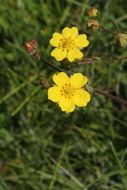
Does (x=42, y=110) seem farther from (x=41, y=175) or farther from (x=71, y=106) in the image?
(x=71, y=106)

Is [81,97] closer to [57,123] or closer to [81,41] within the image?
[81,41]

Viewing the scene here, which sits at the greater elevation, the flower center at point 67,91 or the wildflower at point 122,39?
the wildflower at point 122,39

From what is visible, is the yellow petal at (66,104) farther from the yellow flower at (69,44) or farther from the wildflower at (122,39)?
the wildflower at (122,39)

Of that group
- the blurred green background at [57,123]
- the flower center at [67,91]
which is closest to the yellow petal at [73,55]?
the flower center at [67,91]

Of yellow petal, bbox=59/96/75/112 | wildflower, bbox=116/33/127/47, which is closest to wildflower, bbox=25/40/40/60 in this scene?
yellow petal, bbox=59/96/75/112

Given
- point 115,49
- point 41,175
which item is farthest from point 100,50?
point 41,175

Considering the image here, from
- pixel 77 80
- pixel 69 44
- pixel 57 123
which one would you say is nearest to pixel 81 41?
pixel 69 44

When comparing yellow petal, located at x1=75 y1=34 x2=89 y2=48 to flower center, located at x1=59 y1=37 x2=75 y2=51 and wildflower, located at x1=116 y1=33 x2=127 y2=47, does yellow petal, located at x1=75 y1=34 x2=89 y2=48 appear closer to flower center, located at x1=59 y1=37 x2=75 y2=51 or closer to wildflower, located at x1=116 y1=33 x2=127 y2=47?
flower center, located at x1=59 y1=37 x2=75 y2=51
